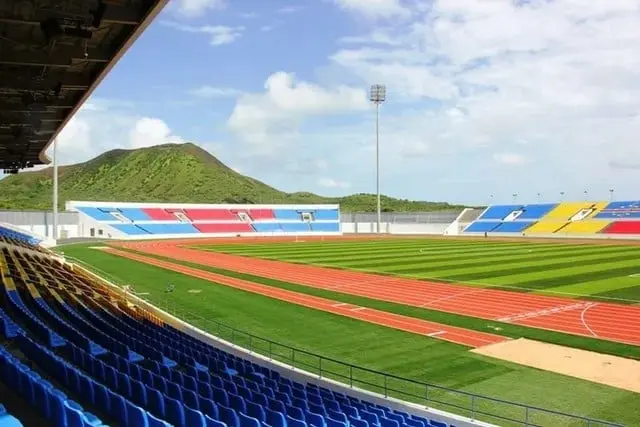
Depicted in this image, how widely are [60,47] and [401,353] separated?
38.3 ft

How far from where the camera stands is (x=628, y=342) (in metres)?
17.3

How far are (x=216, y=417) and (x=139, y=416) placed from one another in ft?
5.62

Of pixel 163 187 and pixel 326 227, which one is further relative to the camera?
pixel 163 187

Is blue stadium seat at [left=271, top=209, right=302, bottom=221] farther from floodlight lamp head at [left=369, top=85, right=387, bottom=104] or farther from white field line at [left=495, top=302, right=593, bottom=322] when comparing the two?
white field line at [left=495, top=302, right=593, bottom=322]

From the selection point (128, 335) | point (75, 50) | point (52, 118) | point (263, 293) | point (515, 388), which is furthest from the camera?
point (263, 293)

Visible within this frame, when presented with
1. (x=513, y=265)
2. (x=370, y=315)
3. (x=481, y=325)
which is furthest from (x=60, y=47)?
(x=513, y=265)

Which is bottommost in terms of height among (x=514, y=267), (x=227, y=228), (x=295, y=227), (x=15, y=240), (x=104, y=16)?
(x=514, y=267)

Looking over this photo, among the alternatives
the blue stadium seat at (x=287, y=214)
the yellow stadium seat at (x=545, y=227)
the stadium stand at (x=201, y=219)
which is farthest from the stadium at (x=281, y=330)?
the blue stadium seat at (x=287, y=214)

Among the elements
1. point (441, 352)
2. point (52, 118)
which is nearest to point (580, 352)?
point (441, 352)

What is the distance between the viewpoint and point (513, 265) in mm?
37688

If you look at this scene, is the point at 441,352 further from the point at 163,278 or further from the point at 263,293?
the point at 163,278

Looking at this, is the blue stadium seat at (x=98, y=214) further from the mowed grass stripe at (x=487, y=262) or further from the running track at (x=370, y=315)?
the mowed grass stripe at (x=487, y=262)

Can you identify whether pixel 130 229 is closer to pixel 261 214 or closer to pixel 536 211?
pixel 261 214

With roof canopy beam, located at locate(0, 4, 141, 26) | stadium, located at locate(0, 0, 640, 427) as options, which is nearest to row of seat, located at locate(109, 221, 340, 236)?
stadium, located at locate(0, 0, 640, 427)
